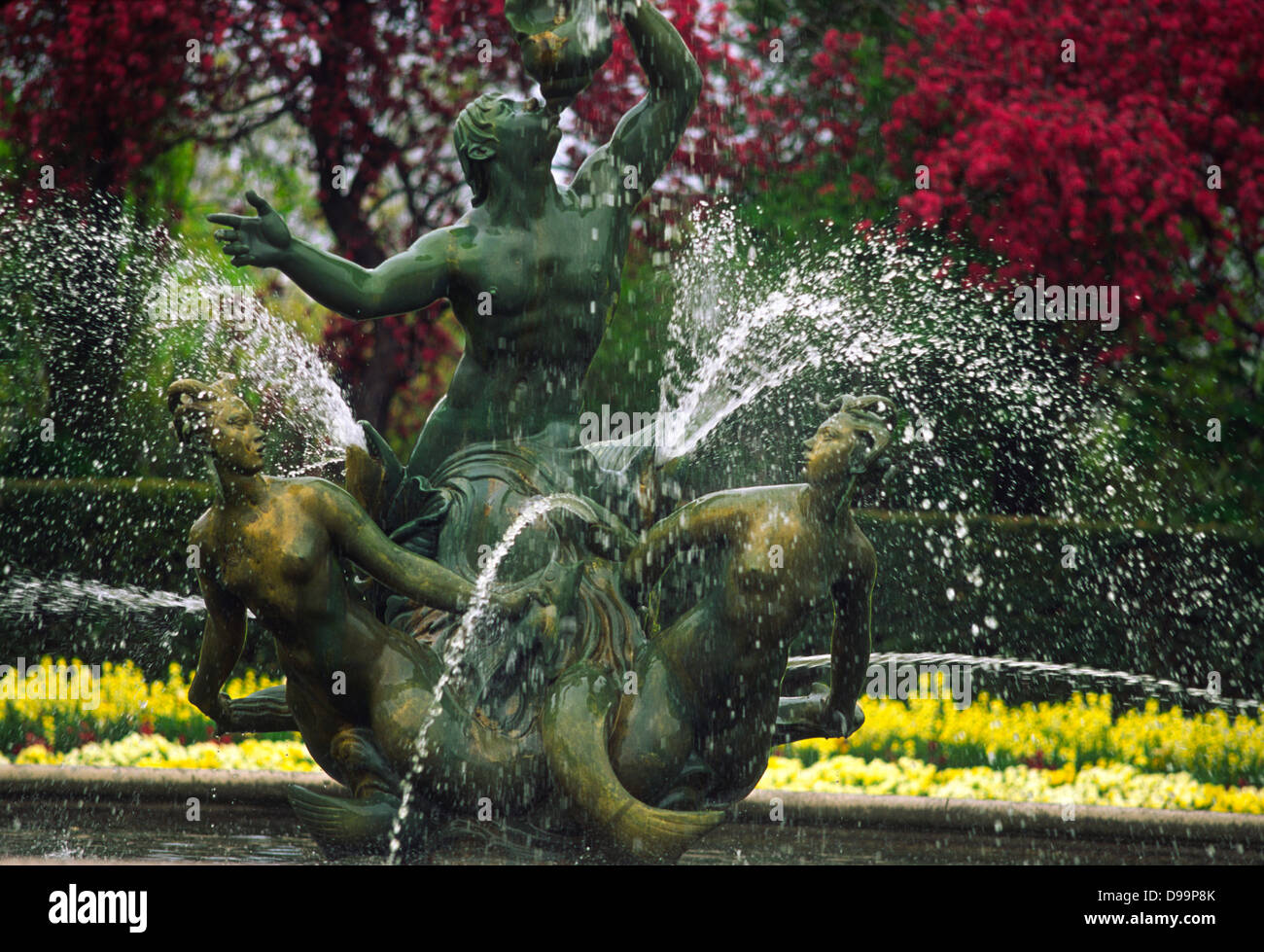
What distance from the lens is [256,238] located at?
4234 millimetres

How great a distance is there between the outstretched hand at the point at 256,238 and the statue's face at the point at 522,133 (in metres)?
0.72

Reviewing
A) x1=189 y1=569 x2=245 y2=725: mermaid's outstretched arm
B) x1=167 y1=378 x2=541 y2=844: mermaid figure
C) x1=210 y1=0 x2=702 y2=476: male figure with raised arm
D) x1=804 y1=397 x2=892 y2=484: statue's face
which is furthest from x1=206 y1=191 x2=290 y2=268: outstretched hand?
x1=804 y1=397 x2=892 y2=484: statue's face

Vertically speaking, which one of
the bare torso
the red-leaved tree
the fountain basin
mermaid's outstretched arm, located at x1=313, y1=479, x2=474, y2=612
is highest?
the red-leaved tree

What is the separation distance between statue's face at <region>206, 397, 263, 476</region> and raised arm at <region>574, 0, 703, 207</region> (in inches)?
50.8

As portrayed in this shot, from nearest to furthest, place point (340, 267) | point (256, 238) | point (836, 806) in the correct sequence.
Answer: point (256, 238)
point (340, 267)
point (836, 806)

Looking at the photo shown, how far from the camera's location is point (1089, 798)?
21.6 feet

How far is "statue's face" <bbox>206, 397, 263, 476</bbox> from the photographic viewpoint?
159 inches

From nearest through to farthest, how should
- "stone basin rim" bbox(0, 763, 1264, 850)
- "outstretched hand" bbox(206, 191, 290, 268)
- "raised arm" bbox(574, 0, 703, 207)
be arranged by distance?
"outstretched hand" bbox(206, 191, 290, 268)
"raised arm" bbox(574, 0, 703, 207)
"stone basin rim" bbox(0, 763, 1264, 850)

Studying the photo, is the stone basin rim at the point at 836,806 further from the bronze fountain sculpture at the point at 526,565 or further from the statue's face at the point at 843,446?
the statue's face at the point at 843,446

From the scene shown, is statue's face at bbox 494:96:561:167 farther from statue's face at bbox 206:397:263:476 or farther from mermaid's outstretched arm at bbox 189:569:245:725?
mermaid's outstretched arm at bbox 189:569:245:725

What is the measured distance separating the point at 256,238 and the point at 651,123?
1.29 metres

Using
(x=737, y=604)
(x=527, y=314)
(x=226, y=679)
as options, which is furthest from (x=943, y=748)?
(x=226, y=679)

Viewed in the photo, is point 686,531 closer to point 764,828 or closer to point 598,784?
point 598,784

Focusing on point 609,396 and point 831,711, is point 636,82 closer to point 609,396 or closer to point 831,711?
point 609,396
